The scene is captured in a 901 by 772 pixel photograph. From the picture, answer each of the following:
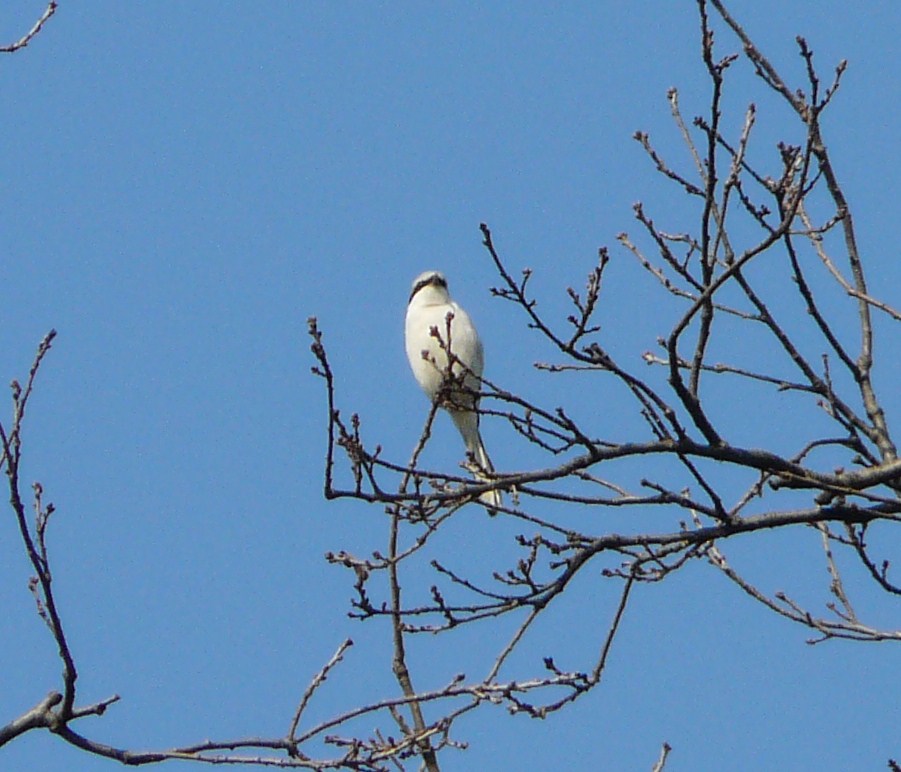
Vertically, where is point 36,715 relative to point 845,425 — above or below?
below

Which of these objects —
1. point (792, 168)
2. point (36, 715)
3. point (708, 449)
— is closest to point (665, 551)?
point (708, 449)

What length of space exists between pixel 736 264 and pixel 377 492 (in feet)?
3.32

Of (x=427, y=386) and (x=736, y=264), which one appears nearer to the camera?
(x=736, y=264)

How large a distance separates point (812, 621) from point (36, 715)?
2352mm

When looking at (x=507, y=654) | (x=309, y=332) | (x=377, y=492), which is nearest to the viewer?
(x=309, y=332)

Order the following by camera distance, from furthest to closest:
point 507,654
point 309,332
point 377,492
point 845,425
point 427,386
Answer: point 427,386
point 845,425
point 507,654
point 377,492
point 309,332

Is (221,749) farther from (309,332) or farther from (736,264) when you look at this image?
(736,264)

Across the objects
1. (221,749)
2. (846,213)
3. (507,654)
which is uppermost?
(846,213)

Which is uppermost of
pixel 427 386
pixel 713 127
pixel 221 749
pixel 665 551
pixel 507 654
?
pixel 427 386

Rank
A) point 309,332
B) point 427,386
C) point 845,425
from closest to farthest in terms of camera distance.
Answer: point 309,332 → point 845,425 → point 427,386

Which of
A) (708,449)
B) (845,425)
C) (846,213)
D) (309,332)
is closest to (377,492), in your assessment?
(309,332)

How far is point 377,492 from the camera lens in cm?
368

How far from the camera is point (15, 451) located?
11.3ft

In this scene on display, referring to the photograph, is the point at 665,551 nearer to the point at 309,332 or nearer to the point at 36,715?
the point at 309,332
